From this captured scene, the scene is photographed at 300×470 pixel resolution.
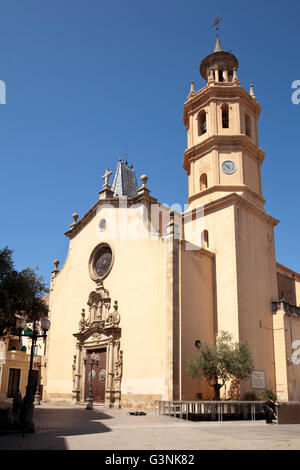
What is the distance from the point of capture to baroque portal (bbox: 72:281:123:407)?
23781 millimetres

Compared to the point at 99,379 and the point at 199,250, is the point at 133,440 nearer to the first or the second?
the point at 199,250

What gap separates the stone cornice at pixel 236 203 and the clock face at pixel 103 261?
5838 mm

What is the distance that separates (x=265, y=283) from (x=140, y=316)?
858 centimetres

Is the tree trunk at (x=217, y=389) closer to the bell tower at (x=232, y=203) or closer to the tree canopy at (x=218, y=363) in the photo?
the tree canopy at (x=218, y=363)

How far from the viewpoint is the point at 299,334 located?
26.6 m

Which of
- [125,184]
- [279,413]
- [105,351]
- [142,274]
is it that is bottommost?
[279,413]

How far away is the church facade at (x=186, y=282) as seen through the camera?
73.7 ft

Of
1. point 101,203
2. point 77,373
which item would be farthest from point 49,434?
point 101,203

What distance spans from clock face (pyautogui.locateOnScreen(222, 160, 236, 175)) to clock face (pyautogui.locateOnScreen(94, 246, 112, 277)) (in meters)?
9.29

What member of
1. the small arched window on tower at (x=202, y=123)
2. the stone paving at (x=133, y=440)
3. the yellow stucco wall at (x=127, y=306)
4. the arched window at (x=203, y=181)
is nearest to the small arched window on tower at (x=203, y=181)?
the arched window at (x=203, y=181)

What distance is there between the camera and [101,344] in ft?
84.4

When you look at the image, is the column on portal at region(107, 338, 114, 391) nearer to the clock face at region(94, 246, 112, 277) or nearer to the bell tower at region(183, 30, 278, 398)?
the clock face at region(94, 246, 112, 277)
